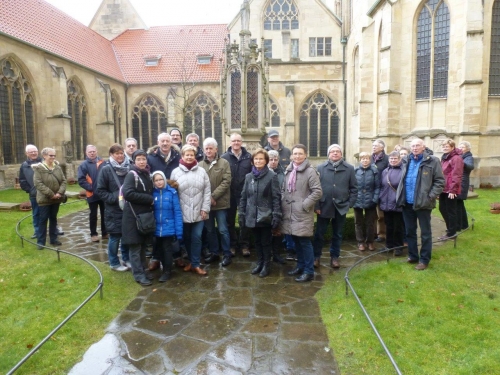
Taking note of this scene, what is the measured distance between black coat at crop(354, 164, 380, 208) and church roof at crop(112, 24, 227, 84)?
19731 mm

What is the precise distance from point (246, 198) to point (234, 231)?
4.08 ft

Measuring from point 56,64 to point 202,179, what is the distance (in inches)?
689

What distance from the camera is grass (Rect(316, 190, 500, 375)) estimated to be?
139 inches

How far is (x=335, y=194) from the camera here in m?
5.94

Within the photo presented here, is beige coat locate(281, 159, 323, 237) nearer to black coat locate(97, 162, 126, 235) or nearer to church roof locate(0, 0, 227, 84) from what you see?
black coat locate(97, 162, 126, 235)

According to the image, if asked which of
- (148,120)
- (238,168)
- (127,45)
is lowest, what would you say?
(238,168)

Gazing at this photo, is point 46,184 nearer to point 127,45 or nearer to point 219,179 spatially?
point 219,179

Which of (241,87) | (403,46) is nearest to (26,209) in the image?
(241,87)

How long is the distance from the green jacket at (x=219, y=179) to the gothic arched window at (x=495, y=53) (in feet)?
45.6

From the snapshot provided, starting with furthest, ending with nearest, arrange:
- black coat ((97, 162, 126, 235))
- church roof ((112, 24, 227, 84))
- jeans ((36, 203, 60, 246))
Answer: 1. church roof ((112, 24, 227, 84))
2. jeans ((36, 203, 60, 246))
3. black coat ((97, 162, 126, 235))

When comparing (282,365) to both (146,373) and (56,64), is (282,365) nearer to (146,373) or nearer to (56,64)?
(146,373)

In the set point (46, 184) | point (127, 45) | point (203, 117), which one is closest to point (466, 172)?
point (46, 184)

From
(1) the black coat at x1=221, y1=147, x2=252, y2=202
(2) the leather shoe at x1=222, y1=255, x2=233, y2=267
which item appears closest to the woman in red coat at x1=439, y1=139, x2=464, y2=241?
(1) the black coat at x1=221, y1=147, x2=252, y2=202

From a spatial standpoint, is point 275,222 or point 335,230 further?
point 335,230
